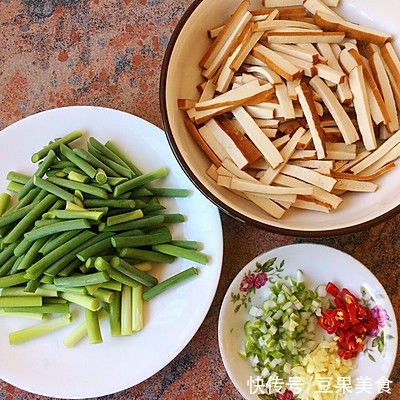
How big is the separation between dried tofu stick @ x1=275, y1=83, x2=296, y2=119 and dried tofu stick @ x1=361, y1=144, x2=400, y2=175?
10.1 inches

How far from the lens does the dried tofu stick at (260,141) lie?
1554 millimetres

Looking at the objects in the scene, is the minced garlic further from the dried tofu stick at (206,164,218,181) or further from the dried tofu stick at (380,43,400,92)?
the dried tofu stick at (380,43,400,92)

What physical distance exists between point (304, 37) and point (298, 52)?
5 centimetres

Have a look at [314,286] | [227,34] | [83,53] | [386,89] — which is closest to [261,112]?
[227,34]

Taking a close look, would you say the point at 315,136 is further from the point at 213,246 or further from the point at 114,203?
the point at 114,203

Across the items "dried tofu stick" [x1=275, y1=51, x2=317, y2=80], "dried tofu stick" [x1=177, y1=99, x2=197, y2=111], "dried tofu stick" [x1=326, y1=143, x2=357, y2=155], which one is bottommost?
"dried tofu stick" [x1=177, y1=99, x2=197, y2=111]

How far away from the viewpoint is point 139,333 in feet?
5.74

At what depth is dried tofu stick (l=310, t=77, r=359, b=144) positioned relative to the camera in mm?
1557

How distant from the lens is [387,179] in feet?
5.19

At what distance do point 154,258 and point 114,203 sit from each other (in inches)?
7.8

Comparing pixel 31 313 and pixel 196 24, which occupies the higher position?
pixel 196 24

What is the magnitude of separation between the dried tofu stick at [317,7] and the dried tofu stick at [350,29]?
2cm

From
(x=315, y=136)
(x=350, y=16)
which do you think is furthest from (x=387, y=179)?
(x=350, y=16)

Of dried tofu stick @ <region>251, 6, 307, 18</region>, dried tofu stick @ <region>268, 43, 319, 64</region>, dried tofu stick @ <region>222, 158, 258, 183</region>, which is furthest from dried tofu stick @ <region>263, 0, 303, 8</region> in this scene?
dried tofu stick @ <region>222, 158, 258, 183</region>
